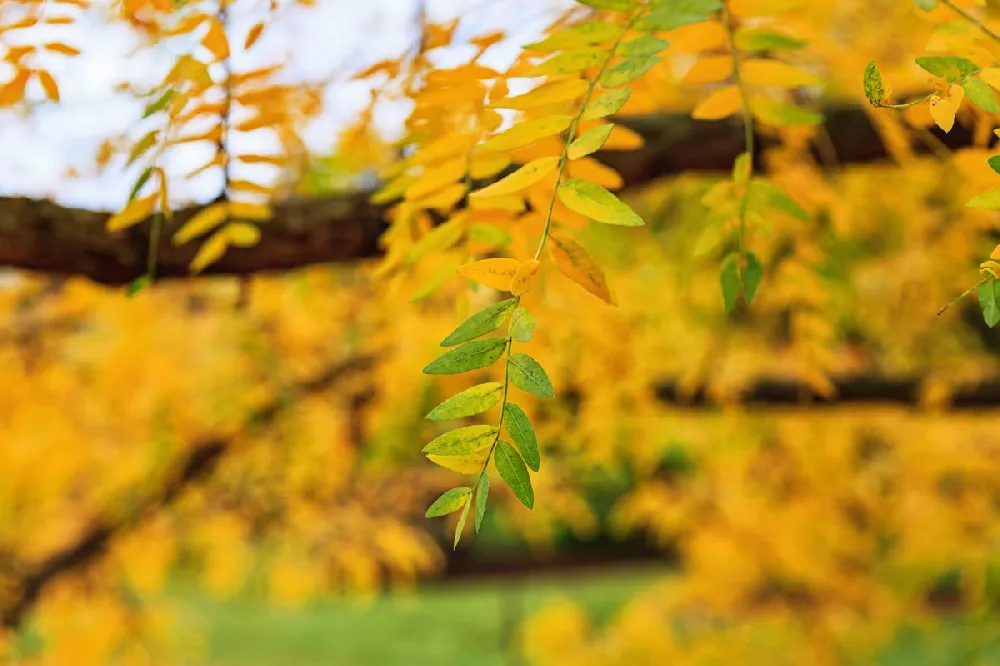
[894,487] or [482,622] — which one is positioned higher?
[894,487]

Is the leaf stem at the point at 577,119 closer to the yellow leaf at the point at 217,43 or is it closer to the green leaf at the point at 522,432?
the green leaf at the point at 522,432

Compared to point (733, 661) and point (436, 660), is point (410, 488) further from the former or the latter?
point (436, 660)

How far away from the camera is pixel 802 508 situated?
3.93 m

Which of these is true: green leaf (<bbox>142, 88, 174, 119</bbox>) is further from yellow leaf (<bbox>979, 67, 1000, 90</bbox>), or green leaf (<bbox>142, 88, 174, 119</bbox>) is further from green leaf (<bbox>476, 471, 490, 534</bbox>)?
yellow leaf (<bbox>979, 67, 1000, 90</bbox>)

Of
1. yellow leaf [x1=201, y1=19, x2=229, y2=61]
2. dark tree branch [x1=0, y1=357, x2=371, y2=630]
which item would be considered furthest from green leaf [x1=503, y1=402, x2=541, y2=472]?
dark tree branch [x1=0, y1=357, x2=371, y2=630]

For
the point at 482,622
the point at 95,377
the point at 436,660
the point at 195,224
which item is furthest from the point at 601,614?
the point at 195,224

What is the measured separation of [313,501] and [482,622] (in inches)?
313

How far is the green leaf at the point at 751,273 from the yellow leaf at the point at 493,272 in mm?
303

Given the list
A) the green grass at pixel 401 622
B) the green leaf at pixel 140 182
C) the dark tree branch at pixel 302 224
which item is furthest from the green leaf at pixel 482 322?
the green grass at pixel 401 622

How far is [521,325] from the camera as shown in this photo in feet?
2.19

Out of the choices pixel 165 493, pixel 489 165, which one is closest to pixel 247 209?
pixel 489 165

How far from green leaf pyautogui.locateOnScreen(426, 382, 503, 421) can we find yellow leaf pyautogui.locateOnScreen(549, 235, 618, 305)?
121 millimetres

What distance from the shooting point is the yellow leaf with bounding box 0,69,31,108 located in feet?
3.43

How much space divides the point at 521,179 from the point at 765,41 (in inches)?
13.8
